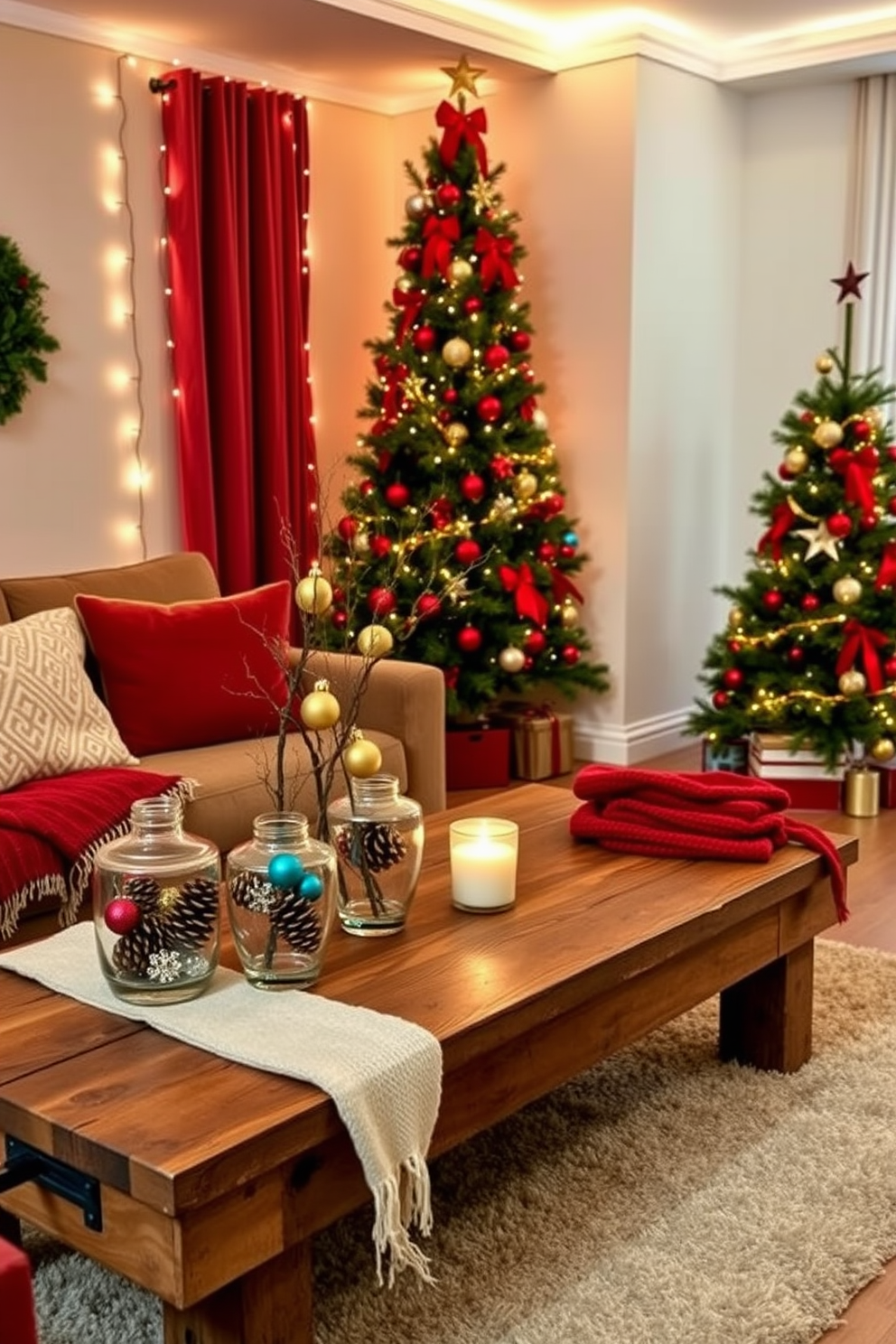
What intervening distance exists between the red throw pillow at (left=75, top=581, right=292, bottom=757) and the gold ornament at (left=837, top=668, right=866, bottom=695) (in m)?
1.88

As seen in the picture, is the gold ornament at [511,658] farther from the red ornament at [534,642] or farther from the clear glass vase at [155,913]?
the clear glass vase at [155,913]

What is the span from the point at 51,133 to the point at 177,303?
0.62 m

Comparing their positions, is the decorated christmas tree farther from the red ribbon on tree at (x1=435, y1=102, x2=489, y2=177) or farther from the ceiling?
the ceiling

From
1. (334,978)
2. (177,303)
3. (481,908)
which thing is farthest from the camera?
(177,303)

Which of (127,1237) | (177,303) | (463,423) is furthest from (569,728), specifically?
(127,1237)

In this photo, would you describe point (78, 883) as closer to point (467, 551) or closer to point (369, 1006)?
point (369, 1006)

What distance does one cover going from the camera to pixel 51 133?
14.5 feet

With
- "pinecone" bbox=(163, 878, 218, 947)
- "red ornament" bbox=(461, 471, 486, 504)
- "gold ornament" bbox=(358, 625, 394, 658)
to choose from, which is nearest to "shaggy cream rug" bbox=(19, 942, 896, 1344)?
"pinecone" bbox=(163, 878, 218, 947)

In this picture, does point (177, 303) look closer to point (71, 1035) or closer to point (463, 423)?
point (463, 423)

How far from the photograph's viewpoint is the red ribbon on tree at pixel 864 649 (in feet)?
15.0

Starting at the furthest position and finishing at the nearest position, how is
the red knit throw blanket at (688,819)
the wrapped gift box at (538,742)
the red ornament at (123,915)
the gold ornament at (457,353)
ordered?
the wrapped gift box at (538,742) → the gold ornament at (457,353) → the red knit throw blanket at (688,819) → the red ornament at (123,915)

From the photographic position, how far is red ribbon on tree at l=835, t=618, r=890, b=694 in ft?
15.0

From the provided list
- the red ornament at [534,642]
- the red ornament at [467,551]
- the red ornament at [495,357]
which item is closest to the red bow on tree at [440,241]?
the red ornament at [495,357]

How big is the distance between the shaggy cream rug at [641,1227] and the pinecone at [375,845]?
56cm
